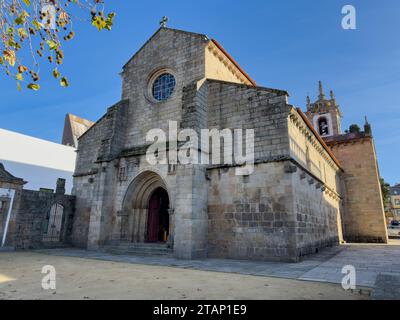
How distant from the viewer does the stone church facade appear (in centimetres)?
969

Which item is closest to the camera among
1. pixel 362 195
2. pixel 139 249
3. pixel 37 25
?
pixel 37 25

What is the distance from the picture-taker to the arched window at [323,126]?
30.0m

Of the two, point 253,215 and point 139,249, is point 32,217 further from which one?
point 253,215

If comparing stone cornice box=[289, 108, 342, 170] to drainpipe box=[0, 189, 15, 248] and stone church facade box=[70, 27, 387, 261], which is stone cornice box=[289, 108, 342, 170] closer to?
stone church facade box=[70, 27, 387, 261]

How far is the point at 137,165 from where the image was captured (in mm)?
12562

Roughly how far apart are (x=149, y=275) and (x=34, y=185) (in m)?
22.1

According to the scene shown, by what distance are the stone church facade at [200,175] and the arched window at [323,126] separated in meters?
13.3

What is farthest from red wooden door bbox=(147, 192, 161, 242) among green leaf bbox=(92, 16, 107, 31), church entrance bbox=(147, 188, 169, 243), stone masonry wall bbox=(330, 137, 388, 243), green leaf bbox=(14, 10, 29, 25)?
stone masonry wall bbox=(330, 137, 388, 243)

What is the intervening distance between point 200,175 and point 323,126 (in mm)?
24736

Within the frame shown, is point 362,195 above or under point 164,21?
under

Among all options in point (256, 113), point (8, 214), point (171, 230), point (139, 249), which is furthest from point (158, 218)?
point (8, 214)

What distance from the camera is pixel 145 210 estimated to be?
42.7ft
